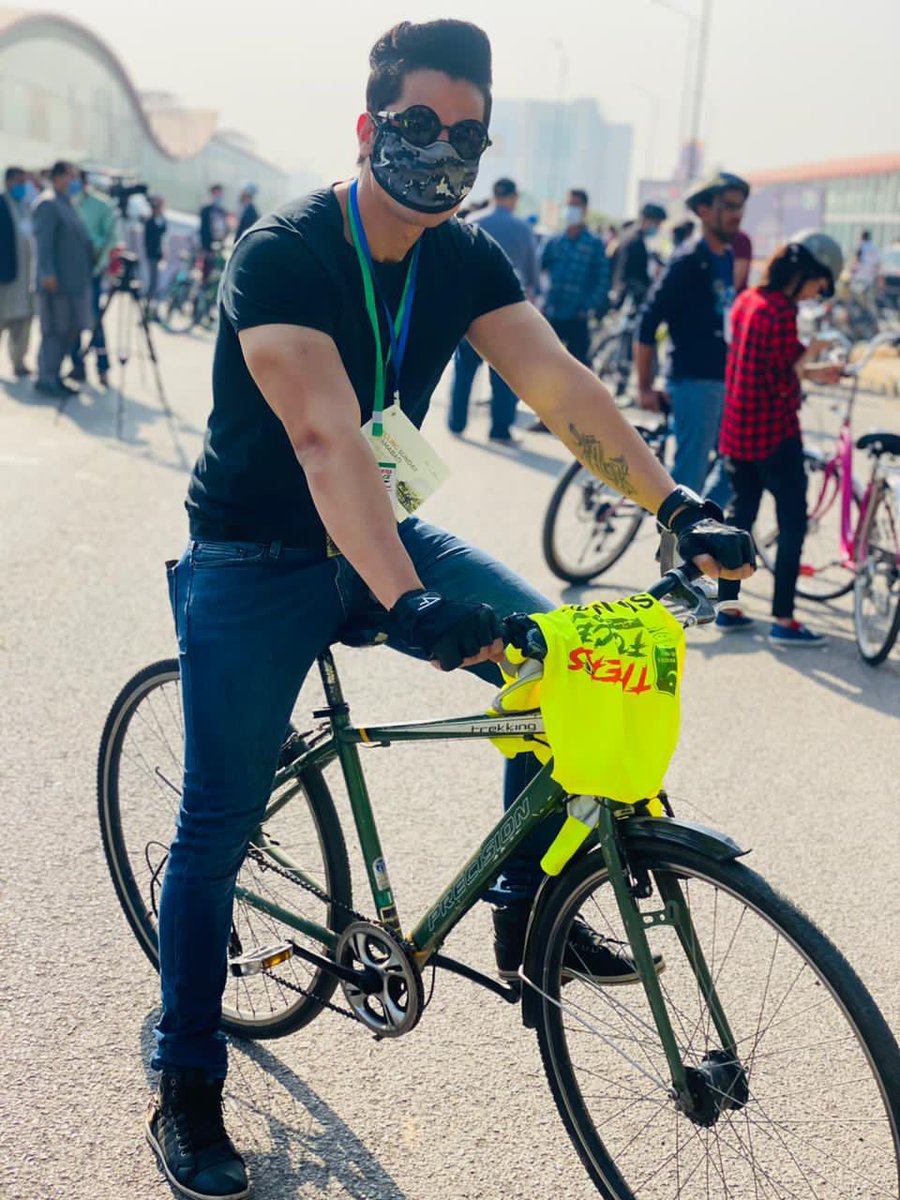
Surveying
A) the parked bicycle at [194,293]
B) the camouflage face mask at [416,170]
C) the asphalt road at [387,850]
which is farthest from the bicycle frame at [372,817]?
the parked bicycle at [194,293]

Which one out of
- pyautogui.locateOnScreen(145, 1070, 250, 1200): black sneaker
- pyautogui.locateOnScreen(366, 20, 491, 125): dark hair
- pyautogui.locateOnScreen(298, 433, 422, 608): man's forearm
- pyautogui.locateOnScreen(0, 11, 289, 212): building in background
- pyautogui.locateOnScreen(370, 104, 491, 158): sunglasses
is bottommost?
pyautogui.locateOnScreen(145, 1070, 250, 1200): black sneaker

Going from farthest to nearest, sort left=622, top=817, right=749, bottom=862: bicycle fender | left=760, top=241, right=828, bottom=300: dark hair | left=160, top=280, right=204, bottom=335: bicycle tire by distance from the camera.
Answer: left=160, top=280, right=204, bottom=335: bicycle tire, left=760, top=241, right=828, bottom=300: dark hair, left=622, top=817, right=749, bottom=862: bicycle fender

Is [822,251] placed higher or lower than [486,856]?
higher

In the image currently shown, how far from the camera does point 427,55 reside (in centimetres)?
248

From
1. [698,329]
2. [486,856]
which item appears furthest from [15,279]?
[486,856]

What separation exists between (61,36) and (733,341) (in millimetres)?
80346

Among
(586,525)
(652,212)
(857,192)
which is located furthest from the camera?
(857,192)

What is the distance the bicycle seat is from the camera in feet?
20.7

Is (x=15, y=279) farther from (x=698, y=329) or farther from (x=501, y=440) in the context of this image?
(x=698, y=329)

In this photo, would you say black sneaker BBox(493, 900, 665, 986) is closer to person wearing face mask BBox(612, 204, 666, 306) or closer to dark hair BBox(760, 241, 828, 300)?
dark hair BBox(760, 241, 828, 300)

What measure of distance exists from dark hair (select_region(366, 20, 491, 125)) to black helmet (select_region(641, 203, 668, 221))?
14.9m

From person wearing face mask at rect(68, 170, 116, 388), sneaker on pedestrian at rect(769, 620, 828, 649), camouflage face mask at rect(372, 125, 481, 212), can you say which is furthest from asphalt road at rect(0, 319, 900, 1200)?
person wearing face mask at rect(68, 170, 116, 388)

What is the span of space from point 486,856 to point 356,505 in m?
0.70

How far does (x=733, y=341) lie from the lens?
6.66 meters
